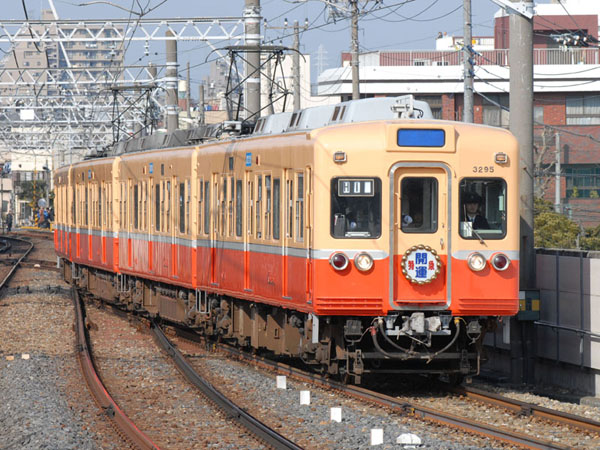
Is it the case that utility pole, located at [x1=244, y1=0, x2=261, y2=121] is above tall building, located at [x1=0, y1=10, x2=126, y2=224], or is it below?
below

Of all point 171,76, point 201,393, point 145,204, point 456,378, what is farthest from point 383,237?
point 171,76

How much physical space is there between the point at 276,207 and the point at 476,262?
2.50 metres

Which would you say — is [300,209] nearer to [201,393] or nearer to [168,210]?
[201,393]

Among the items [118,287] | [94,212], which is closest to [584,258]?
[118,287]

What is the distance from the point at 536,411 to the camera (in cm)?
1025

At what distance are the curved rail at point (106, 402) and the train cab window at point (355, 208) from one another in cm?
275

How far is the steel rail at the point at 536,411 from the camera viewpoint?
9.62 m

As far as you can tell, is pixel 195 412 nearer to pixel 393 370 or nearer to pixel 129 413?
pixel 129 413

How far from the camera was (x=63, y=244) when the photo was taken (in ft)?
89.6

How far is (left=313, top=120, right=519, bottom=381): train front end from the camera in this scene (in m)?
11.3

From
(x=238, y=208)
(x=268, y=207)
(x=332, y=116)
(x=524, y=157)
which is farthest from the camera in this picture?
(x=238, y=208)

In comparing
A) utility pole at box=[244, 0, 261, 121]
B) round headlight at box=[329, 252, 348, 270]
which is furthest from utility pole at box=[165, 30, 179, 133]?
round headlight at box=[329, 252, 348, 270]

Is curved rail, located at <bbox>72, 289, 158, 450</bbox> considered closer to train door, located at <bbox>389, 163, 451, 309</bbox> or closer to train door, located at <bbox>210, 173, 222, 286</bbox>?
train door, located at <bbox>210, 173, 222, 286</bbox>

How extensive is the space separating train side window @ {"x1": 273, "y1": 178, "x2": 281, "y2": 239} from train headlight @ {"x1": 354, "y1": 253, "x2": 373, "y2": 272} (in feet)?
5.25
